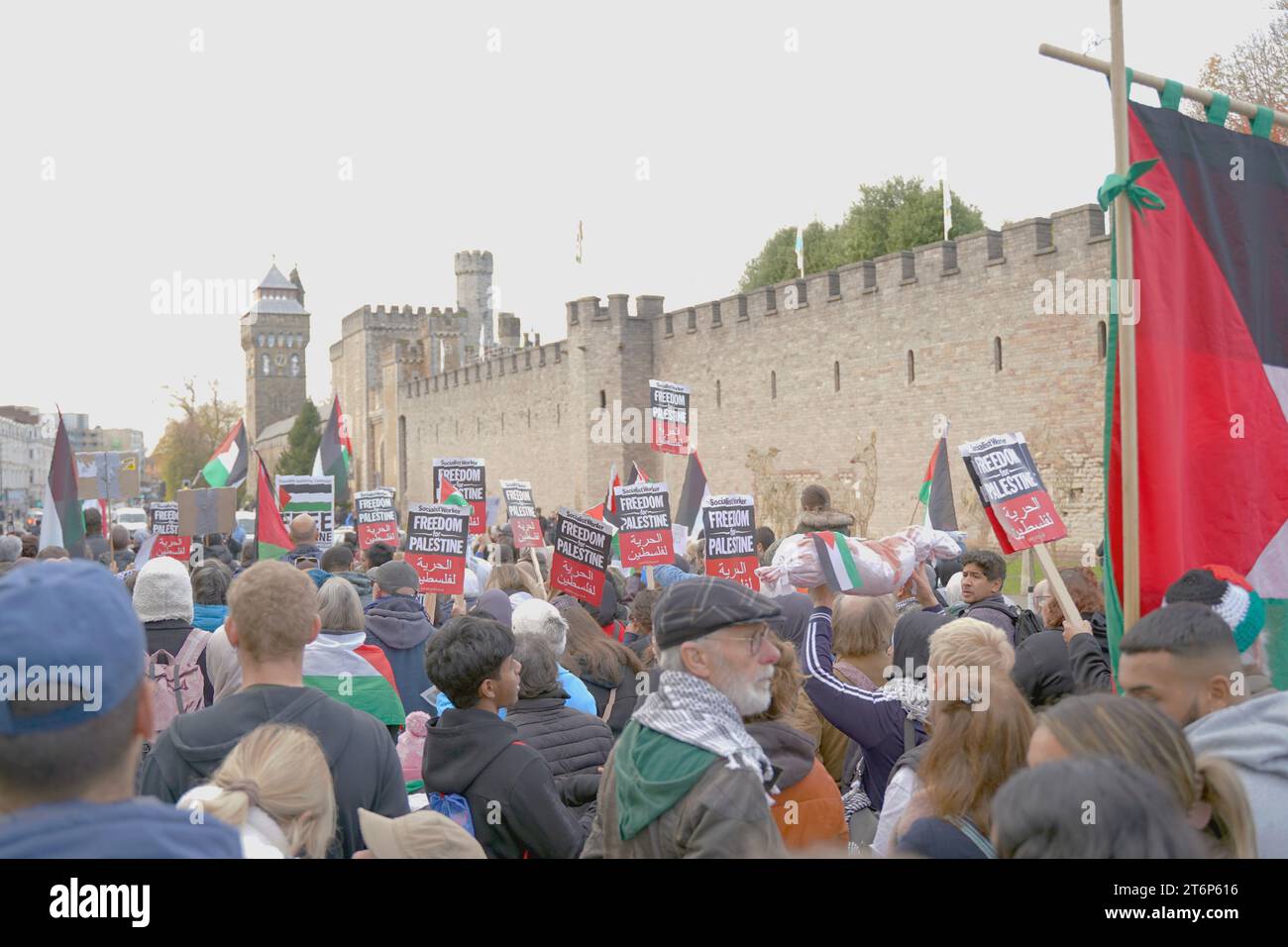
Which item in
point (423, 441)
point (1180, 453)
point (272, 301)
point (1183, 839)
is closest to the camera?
point (1183, 839)

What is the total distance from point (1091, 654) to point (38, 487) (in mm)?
125930

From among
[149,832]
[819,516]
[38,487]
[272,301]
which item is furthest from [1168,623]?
[38,487]

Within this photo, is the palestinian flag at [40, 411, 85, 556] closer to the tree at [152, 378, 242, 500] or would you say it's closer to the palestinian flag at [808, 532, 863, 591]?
the palestinian flag at [808, 532, 863, 591]

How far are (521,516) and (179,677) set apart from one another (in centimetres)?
604

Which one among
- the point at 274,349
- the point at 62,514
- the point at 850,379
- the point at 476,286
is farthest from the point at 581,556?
the point at 274,349

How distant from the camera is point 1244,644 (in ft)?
11.1

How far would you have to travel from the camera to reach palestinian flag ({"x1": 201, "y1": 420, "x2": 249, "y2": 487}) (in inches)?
571

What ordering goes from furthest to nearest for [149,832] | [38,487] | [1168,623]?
[38,487] < [1168,623] < [149,832]

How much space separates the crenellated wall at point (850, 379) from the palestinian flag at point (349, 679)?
17.1 meters

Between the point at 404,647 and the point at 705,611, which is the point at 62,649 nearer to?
the point at 705,611

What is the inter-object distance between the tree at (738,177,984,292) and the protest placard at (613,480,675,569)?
1262 inches

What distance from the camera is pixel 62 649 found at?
1648 mm

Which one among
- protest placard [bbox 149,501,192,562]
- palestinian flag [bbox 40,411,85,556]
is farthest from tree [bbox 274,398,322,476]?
palestinian flag [bbox 40,411,85,556]
